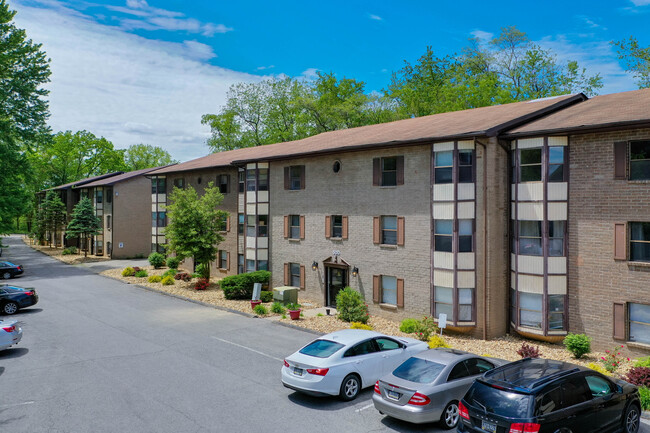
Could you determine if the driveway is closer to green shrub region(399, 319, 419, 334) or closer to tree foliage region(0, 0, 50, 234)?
green shrub region(399, 319, 419, 334)

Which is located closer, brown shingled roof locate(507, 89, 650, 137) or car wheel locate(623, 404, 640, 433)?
car wheel locate(623, 404, 640, 433)

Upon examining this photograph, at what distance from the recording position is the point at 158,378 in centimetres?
1398

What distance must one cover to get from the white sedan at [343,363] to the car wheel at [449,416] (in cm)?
271

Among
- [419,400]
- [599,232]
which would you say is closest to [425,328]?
[599,232]

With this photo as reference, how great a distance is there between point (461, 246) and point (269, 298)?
12.0 m

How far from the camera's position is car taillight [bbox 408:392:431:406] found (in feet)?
33.0

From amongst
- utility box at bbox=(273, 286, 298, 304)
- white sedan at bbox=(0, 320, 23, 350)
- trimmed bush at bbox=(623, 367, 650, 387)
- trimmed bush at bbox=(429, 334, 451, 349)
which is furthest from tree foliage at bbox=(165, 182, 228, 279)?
trimmed bush at bbox=(623, 367, 650, 387)

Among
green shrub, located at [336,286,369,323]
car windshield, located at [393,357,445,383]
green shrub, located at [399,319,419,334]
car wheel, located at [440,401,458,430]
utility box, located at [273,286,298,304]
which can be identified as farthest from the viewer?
utility box, located at [273,286,298,304]

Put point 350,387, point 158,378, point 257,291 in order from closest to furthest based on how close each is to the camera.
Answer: point 350,387 → point 158,378 → point 257,291

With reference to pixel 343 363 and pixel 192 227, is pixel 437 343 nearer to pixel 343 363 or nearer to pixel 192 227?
pixel 343 363

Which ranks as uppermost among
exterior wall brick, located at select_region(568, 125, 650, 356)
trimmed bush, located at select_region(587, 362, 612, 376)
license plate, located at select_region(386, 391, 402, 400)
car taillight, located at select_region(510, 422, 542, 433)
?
exterior wall brick, located at select_region(568, 125, 650, 356)

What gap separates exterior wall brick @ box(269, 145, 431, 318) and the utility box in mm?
1389

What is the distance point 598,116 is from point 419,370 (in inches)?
533

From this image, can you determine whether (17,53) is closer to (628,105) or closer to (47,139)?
(47,139)
